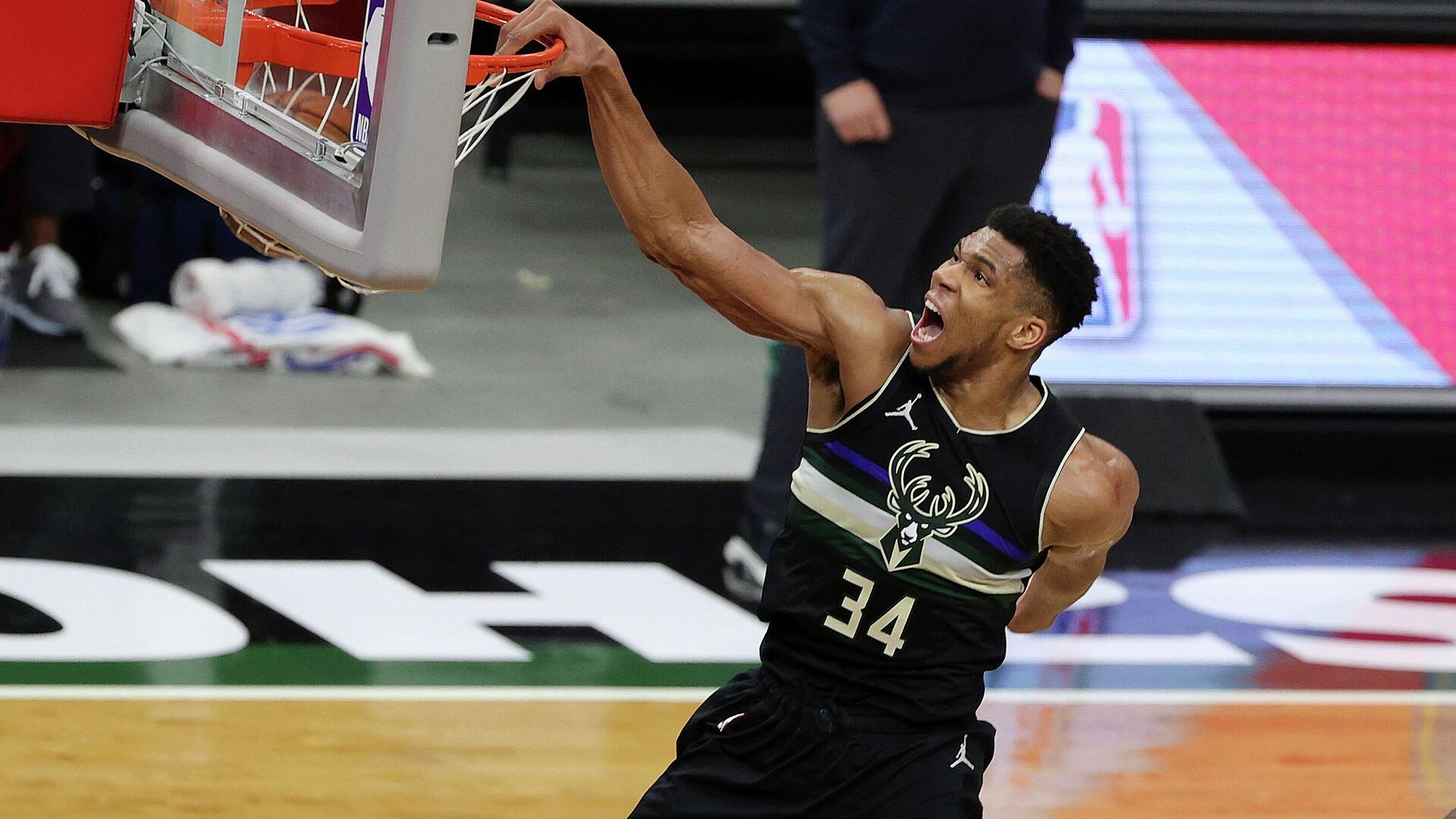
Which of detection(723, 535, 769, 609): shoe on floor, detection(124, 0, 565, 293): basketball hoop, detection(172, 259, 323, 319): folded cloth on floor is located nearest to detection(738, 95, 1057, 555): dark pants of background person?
detection(723, 535, 769, 609): shoe on floor

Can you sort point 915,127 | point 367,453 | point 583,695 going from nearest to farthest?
point 583,695 → point 915,127 → point 367,453

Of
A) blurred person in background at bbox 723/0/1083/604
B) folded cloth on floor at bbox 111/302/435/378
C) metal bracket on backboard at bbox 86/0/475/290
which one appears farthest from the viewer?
folded cloth on floor at bbox 111/302/435/378

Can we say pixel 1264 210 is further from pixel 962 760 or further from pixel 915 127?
pixel 962 760

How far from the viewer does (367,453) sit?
21.7 feet

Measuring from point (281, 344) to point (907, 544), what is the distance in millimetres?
4950

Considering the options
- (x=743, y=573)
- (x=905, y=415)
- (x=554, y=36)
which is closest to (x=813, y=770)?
(x=905, y=415)

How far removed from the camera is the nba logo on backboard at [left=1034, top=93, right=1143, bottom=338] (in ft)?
21.1

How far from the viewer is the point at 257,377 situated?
298 inches

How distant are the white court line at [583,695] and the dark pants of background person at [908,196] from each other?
2.74 feet

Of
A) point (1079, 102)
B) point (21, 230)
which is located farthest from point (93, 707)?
point (21, 230)

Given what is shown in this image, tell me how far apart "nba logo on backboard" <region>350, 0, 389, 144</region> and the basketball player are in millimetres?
548

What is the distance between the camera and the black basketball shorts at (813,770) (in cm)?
305

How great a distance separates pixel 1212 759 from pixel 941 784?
165 cm

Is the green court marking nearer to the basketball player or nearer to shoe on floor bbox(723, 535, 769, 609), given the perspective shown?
shoe on floor bbox(723, 535, 769, 609)
